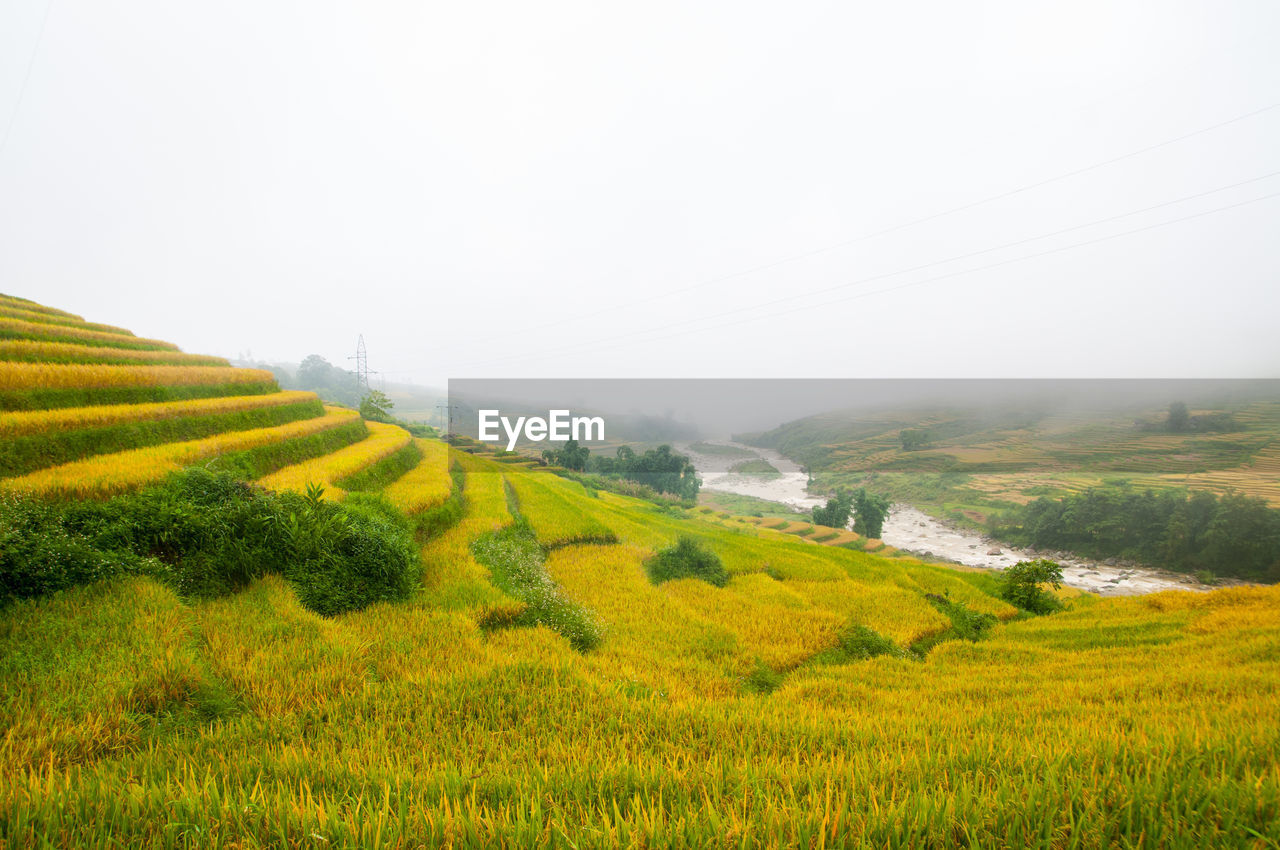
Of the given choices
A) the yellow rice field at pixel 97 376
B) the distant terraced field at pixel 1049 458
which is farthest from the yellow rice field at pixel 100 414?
the distant terraced field at pixel 1049 458

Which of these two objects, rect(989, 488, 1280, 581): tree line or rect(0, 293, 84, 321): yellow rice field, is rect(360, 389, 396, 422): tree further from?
rect(989, 488, 1280, 581): tree line

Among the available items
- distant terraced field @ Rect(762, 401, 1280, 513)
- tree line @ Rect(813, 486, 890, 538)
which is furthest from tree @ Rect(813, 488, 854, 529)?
distant terraced field @ Rect(762, 401, 1280, 513)

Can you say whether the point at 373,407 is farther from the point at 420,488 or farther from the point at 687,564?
the point at 687,564

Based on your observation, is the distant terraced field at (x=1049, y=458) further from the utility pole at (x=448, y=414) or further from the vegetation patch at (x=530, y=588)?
the vegetation patch at (x=530, y=588)

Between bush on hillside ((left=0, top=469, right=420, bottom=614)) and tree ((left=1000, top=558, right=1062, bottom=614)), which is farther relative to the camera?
tree ((left=1000, top=558, right=1062, bottom=614))

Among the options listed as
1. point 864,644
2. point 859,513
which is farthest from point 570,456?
point 864,644

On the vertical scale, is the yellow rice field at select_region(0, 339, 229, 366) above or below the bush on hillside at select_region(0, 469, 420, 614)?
above

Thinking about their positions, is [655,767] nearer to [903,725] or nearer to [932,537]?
[903,725]
